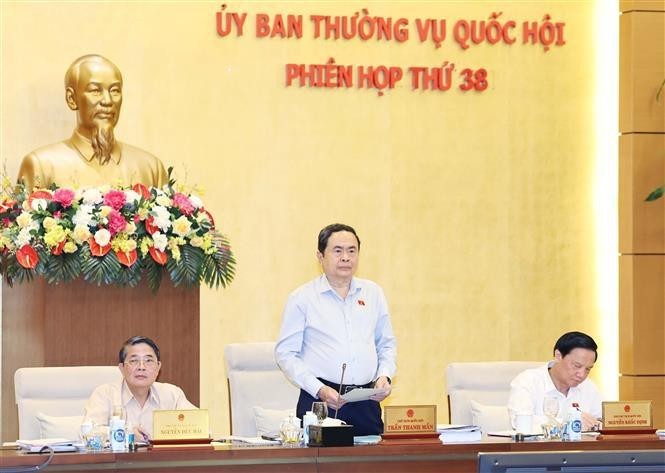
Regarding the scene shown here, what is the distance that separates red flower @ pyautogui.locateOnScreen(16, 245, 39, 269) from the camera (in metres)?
5.31

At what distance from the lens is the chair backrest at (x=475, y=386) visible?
543cm

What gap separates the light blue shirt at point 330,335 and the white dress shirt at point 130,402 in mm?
469

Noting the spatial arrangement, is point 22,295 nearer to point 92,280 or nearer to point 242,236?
point 92,280

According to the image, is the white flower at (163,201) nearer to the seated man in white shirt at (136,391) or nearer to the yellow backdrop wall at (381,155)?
the seated man in white shirt at (136,391)

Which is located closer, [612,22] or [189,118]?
[189,118]

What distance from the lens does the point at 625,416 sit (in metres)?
4.77

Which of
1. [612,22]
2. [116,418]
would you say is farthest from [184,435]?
[612,22]

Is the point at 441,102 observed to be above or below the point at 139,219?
above

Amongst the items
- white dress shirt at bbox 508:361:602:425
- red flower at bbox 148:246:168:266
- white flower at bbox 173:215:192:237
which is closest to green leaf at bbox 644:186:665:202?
white dress shirt at bbox 508:361:602:425

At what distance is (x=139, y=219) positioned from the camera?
5441 millimetres

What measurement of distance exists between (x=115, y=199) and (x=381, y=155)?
2.82 metres

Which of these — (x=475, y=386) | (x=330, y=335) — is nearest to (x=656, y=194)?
(x=475, y=386)

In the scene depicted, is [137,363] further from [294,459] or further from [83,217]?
[294,459]

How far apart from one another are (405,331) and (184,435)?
3849 mm
